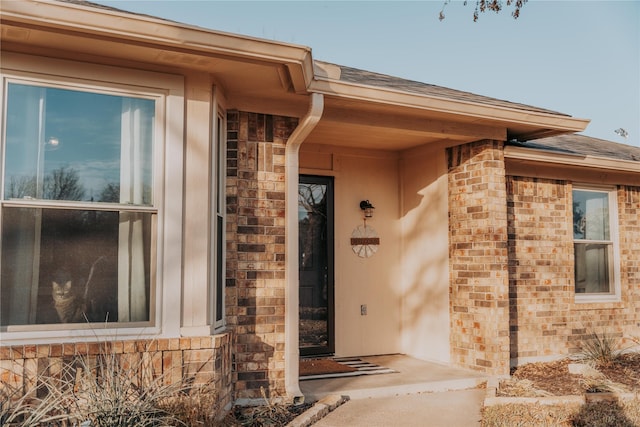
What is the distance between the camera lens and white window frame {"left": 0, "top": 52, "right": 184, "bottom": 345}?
156 inches

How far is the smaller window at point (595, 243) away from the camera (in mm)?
7934

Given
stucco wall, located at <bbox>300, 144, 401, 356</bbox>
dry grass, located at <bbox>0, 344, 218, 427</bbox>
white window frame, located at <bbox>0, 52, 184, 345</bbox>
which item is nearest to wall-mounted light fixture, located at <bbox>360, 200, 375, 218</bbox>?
stucco wall, located at <bbox>300, 144, 401, 356</bbox>

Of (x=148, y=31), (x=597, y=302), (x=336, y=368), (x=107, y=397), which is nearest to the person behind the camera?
(x=107, y=397)

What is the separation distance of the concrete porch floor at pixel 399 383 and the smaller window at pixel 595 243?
2.51 metres

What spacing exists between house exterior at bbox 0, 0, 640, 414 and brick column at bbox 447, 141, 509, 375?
0.02 m

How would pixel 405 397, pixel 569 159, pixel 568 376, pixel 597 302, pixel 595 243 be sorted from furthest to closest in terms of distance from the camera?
pixel 595 243, pixel 597 302, pixel 569 159, pixel 568 376, pixel 405 397

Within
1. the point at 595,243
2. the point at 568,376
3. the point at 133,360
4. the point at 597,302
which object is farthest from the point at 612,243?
the point at 133,360

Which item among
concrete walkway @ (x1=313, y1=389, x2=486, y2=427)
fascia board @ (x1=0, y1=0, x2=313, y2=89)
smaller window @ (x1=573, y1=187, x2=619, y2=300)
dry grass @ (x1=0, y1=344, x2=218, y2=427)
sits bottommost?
concrete walkway @ (x1=313, y1=389, x2=486, y2=427)

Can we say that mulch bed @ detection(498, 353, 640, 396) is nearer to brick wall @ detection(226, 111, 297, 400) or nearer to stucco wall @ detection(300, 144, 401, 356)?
stucco wall @ detection(300, 144, 401, 356)

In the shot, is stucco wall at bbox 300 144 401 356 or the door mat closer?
the door mat

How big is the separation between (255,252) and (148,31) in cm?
214

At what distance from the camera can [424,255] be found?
294 inches

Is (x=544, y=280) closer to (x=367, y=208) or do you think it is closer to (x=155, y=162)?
(x=367, y=208)

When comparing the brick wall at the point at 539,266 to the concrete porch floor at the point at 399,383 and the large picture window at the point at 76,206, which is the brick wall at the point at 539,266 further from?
the large picture window at the point at 76,206
